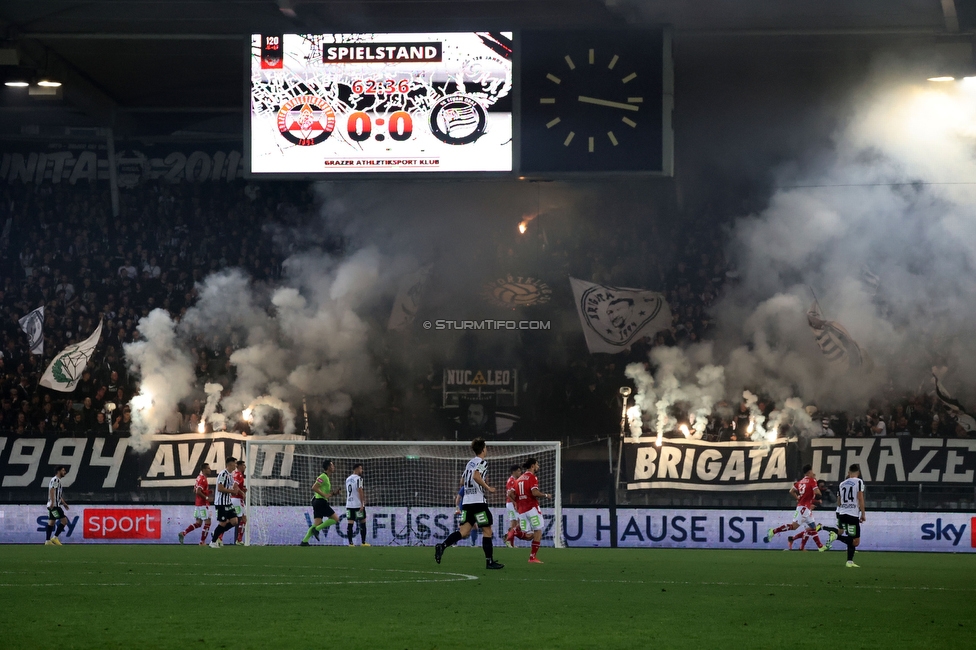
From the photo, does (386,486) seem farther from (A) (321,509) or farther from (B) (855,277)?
(B) (855,277)

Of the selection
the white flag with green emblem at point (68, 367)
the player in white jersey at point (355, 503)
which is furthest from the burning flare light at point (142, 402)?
the player in white jersey at point (355, 503)

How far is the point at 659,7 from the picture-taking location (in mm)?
20875

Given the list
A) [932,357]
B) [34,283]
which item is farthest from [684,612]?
[34,283]

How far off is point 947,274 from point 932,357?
2.16 meters

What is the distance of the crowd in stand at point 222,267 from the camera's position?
27016mm

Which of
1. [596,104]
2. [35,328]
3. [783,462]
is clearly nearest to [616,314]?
[783,462]

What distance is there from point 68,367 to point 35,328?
1.50 meters

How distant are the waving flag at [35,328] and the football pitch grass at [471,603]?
12.5 metres

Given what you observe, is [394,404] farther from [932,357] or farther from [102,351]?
[932,357]

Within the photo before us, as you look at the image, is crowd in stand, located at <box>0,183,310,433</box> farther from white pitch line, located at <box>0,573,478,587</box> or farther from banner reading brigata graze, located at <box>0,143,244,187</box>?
white pitch line, located at <box>0,573,478,587</box>

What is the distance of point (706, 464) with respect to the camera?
23828 millimetres

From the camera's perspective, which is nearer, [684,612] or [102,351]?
[684,612]

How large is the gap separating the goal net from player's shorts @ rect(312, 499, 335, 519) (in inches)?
31.5

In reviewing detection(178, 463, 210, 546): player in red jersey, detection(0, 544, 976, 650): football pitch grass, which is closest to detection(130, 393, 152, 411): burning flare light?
detection(178, 463, 210, 546): player in red jersey
